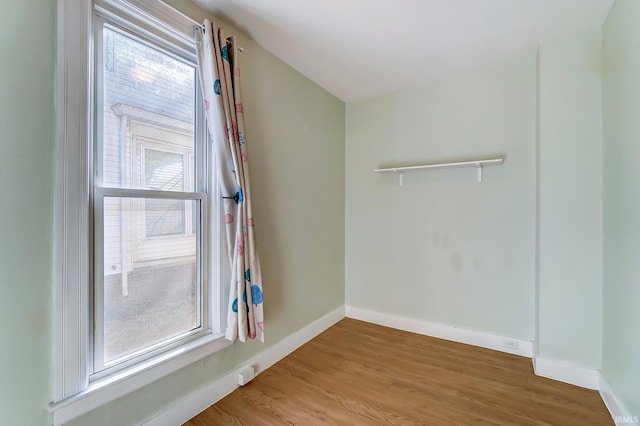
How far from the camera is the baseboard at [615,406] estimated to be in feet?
4.75

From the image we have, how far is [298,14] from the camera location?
181 centimetres

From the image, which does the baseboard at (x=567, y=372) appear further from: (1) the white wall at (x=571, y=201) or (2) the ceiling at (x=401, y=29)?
(2) the ceiling at (x=401, y=29)

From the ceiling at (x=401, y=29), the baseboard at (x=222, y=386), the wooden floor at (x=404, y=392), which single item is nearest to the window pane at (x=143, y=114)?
the ceiling at (x=401, y=29)

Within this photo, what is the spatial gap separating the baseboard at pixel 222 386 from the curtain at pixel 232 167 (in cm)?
35

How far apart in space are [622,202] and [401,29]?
1738 mm

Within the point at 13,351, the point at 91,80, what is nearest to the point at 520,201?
the point at 91,80

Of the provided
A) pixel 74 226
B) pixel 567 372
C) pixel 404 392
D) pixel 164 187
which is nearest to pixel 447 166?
pixel 567 372

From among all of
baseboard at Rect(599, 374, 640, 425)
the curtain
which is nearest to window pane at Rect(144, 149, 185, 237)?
Answer: the curtain

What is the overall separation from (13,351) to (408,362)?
2.38m

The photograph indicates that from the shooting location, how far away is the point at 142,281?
1529mm

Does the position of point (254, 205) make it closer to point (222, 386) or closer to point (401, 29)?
point (222, 386)

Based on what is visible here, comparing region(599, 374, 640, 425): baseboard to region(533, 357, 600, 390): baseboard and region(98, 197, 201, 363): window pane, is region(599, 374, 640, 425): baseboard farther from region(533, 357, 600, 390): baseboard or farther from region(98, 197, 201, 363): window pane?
region(98, 197, 201, 363): window pane

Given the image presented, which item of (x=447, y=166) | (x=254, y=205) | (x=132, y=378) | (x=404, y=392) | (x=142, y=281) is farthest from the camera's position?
(x=447, y=166)

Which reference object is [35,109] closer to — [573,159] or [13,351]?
[13,351]
